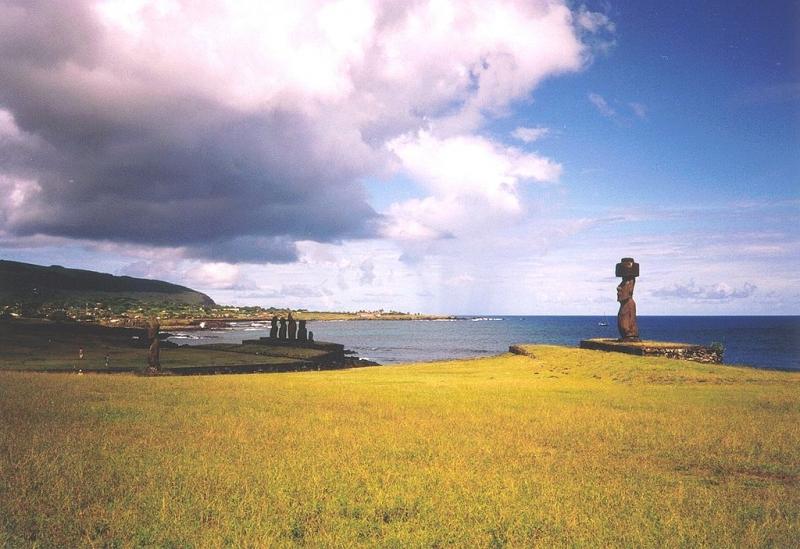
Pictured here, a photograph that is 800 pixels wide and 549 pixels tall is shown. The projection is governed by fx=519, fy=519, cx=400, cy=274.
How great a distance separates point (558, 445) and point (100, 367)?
3030 cm

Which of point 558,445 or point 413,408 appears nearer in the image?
point 558,445

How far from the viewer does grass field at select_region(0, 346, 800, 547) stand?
7090mm

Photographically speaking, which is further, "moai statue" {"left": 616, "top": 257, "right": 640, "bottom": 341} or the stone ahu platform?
"moai statue" {"left": 616, "top": 257, "right": 640, "bottom": 341}

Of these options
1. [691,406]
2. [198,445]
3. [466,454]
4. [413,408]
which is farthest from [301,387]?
[691,406]

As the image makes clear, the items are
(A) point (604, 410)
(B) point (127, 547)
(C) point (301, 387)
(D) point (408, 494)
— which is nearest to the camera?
(B) point (127, 547)

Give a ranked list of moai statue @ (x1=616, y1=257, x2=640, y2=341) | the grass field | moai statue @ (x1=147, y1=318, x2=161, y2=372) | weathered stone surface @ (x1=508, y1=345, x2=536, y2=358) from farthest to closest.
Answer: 1. weathered stone surface @ (x1=508, y1=345, x2=536, y2=358)
2. moai statue @ (x1=616, y1=257, x2=640, y2=341)
3. moai statue @ (x1=147, y1=318, x2=161, y2=372)
4. the grass field

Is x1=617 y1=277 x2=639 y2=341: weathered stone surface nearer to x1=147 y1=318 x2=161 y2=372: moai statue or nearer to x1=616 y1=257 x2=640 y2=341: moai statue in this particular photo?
x1=616 y1=257 x2=640 y2=341: moai statue

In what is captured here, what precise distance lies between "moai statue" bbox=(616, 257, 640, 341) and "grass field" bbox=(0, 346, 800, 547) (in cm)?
1668

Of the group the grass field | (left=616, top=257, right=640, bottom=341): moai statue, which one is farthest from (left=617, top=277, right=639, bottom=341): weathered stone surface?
the grass field

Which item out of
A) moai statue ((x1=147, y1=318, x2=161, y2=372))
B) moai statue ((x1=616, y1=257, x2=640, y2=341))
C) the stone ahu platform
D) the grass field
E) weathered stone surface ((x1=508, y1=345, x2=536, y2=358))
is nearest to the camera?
the grass field

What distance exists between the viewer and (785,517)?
784cm

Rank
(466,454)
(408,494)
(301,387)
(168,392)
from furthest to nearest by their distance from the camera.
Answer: (301,387) < (168,392) < (466,454) < (408,494)

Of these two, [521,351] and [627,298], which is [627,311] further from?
[521,351]

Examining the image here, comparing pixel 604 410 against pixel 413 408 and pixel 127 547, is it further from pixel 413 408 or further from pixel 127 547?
pixel 127 547
